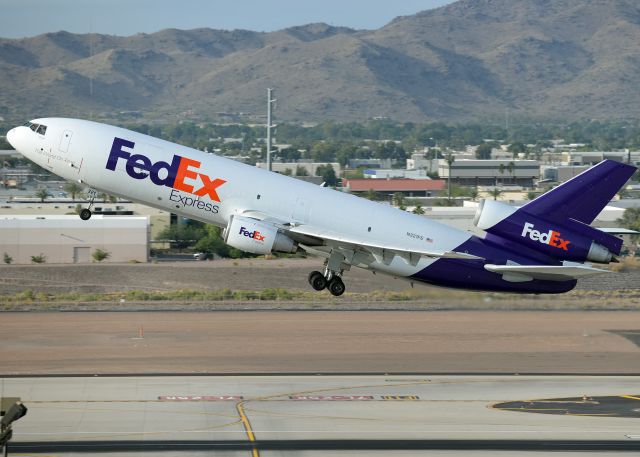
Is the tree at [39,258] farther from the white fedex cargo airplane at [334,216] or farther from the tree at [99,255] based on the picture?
the white fedex cargo airplane at [334,216]

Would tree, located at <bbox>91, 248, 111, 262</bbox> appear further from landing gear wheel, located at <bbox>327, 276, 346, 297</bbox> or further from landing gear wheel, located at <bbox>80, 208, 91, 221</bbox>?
landing gear wheel, located at <bbox>327, 276, 346, 297</bbox>

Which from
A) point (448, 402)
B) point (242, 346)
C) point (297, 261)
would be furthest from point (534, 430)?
point (297, 261)

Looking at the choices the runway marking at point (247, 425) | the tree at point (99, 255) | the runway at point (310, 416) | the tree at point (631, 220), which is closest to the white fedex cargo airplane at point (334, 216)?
the runway at point (310, 416)

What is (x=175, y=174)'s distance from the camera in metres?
64.2

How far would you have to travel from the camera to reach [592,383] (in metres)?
81.4

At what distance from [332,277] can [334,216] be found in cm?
425

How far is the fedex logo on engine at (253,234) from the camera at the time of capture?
63062 millimetres

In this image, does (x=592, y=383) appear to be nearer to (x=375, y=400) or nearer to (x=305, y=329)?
(x=375, y=400)

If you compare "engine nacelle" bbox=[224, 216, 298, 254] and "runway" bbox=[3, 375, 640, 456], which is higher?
"engine nacelle" bbox=[224, 216, 298, 254]

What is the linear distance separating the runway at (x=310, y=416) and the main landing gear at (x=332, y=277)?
7.97 metres

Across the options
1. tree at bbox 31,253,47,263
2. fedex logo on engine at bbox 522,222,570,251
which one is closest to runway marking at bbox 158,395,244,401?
fedex logo on engine at bbox 522,222,570,251

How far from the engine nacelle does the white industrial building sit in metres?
69.5

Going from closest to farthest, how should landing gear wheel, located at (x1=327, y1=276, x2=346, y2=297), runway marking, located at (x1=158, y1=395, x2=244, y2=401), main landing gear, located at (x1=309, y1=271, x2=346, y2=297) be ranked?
landing gear wheel, located at (x1=327, y1=276, x2=346, y2=297) → main landing gear, located at (x1=309, y1=271, x2=346, y2=297) → runway marking, located at (x1=158, y1=395, x2=244, y2=401)

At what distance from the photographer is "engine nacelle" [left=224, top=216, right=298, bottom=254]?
63.1 meters
